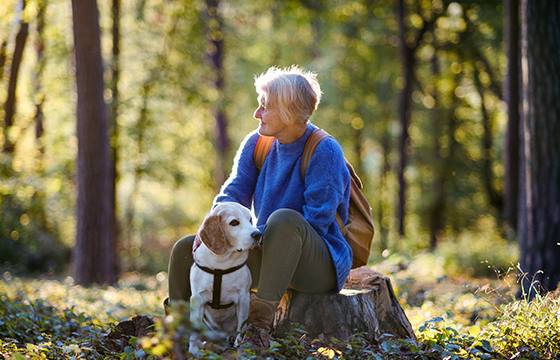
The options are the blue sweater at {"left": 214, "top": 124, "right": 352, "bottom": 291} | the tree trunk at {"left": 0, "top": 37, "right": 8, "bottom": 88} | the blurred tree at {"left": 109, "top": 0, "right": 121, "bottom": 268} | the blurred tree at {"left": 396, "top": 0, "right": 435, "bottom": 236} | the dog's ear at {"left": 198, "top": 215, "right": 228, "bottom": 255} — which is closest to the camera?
the dog's ear at {"left": 198, "top": 215, "right": 228, "bottom": 255}

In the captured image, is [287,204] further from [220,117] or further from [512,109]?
[220,117]

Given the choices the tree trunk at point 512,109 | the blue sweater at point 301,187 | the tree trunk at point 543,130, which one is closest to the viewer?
the blue sweater at point 301,187

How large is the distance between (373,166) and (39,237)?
16.7 meters

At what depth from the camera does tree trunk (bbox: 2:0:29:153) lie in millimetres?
11742

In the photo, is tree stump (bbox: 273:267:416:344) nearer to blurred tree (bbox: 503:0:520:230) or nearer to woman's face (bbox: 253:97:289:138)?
woman's face (bbox: 253:97:289:138)

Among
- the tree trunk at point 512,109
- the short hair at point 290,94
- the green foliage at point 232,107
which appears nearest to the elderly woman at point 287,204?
the short hair at point 290,94

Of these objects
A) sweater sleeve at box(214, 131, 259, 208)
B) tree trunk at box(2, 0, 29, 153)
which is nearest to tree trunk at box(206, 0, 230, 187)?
tree trunk at box(2, 0, 29, 153)

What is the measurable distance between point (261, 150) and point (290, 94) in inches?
20.1

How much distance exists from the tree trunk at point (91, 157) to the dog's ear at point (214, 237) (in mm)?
5857

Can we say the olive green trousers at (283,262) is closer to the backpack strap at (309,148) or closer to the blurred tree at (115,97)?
the backpack strap at (309,148)

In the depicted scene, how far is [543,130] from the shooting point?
531cm

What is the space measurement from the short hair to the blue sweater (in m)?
0.19

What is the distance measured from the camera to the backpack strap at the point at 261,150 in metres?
3.50

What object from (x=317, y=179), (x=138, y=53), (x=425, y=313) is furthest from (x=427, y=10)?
(x=317, y=179)
